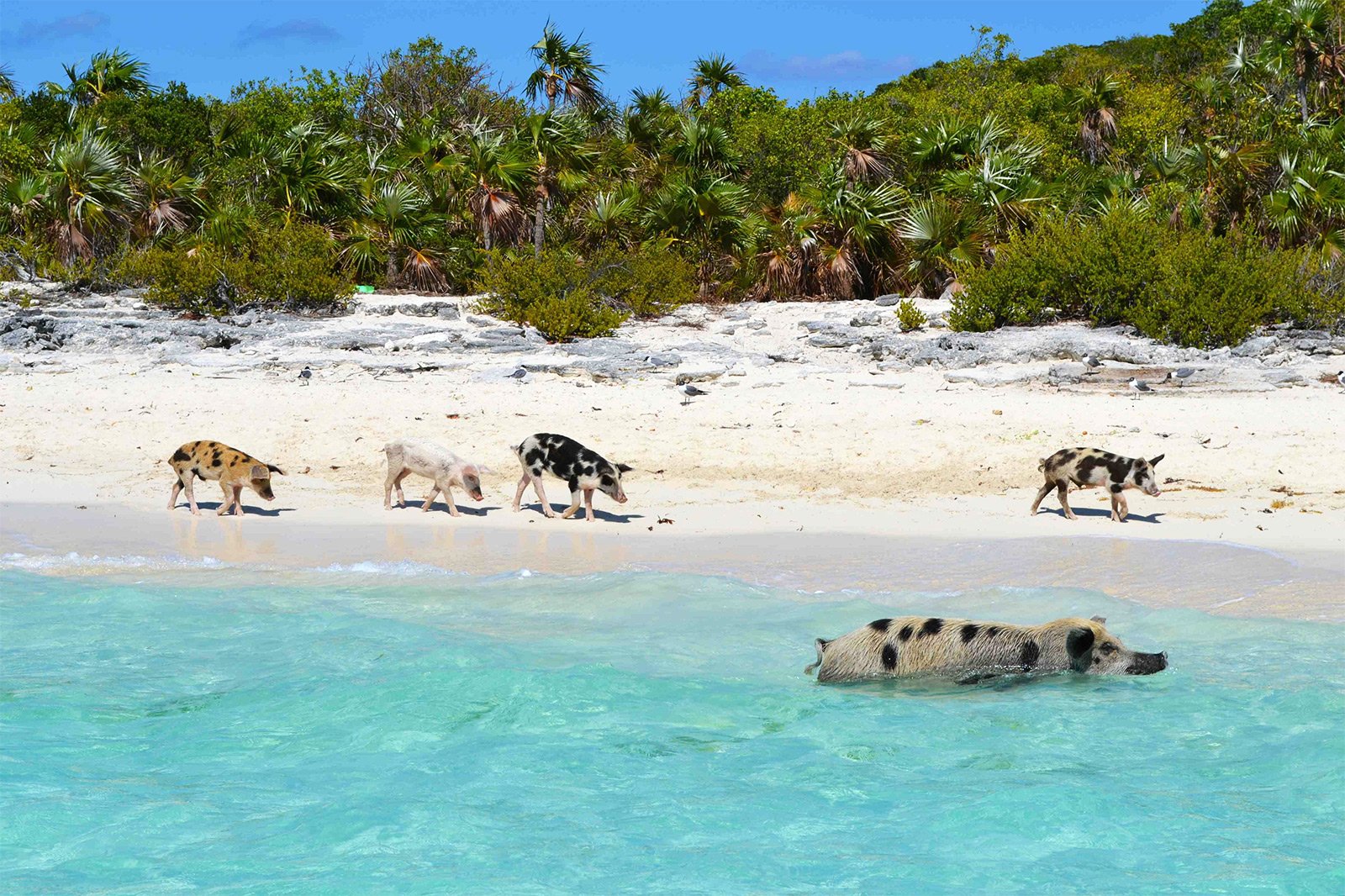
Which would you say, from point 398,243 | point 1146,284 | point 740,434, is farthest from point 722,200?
point 740,434

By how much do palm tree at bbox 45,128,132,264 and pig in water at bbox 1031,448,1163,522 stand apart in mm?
22160

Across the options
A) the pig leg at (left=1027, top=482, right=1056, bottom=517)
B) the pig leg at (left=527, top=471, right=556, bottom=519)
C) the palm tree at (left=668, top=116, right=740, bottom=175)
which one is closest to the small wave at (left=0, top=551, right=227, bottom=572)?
the pig leg at (left=527, top=471, right=556, bottom=519)

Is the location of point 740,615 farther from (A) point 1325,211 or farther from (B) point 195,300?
(A) point 1325,211

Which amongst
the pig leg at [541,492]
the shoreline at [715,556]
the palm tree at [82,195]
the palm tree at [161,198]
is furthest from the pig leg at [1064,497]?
the palm tree at [161,198]

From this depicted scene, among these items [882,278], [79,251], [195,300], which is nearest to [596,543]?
[195,300]

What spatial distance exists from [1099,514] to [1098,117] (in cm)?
2738

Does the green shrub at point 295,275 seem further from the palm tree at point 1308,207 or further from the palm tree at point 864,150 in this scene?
the palm tree at point 1308,207

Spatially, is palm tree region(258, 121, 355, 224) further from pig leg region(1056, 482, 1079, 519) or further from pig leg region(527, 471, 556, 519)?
pig leg region(1056, 482, 1079, 519)

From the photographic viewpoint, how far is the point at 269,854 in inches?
244

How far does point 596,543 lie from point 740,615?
9.37 ft

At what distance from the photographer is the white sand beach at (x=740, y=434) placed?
1247 cm

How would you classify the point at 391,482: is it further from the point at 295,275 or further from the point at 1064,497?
the point at 295,275

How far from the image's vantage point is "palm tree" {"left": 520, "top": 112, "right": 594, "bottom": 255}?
30500 mm

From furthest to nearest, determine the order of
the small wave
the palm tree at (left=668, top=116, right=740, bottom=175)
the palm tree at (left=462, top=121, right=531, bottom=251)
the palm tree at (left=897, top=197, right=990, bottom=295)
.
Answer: the palm tree at (left=668, top=116, right=740, bottom=175) → the palm tree at (left=462, top=121, right=531, bottom=251) → the palm tree at (left=897, top=197, right=990, bottom=295) → the small wave
